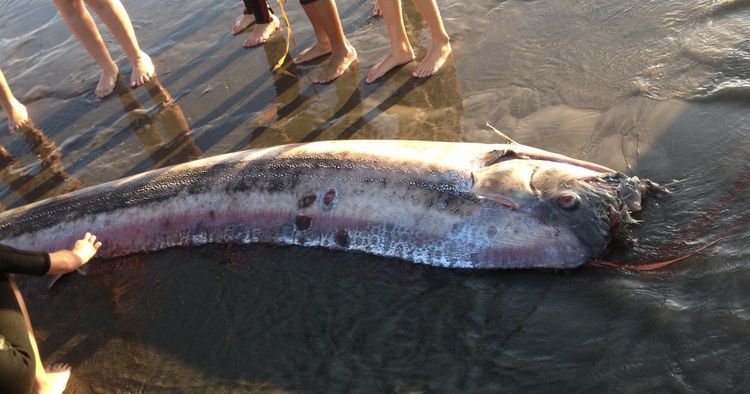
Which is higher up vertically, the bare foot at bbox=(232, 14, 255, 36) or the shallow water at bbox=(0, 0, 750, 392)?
the bare foot at bbox=(232, 14, 255, 36)

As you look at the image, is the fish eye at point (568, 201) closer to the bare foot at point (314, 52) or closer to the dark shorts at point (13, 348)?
the dark shorts at point (13, 348)

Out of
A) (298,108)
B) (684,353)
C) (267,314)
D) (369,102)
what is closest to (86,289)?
(267,314)

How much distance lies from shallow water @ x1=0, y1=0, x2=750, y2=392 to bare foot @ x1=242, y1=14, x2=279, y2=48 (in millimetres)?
212

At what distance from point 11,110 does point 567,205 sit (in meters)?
5.97

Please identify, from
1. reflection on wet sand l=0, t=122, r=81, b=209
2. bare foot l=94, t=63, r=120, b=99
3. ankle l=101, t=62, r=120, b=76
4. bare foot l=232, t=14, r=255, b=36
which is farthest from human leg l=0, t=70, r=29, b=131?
bare foot l=232, t=14, r=255, b=36

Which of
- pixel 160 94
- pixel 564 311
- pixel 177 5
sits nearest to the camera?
pixel 564 311

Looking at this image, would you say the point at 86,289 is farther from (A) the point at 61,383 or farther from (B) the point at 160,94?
(B) the point at 160,94

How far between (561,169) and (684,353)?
1.27 metres

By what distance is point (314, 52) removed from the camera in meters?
6.01

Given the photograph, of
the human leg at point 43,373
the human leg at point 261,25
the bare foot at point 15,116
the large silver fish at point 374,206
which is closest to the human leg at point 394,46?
the large silver fish at point 374,206

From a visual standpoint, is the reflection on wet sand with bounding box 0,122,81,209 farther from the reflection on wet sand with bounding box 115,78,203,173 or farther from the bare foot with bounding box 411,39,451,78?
the bare foot with bounding box 411,39,451,78

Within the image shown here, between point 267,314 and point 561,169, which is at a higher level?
point 561,169

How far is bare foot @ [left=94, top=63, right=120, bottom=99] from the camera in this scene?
246 inches

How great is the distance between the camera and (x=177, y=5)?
7812mm
